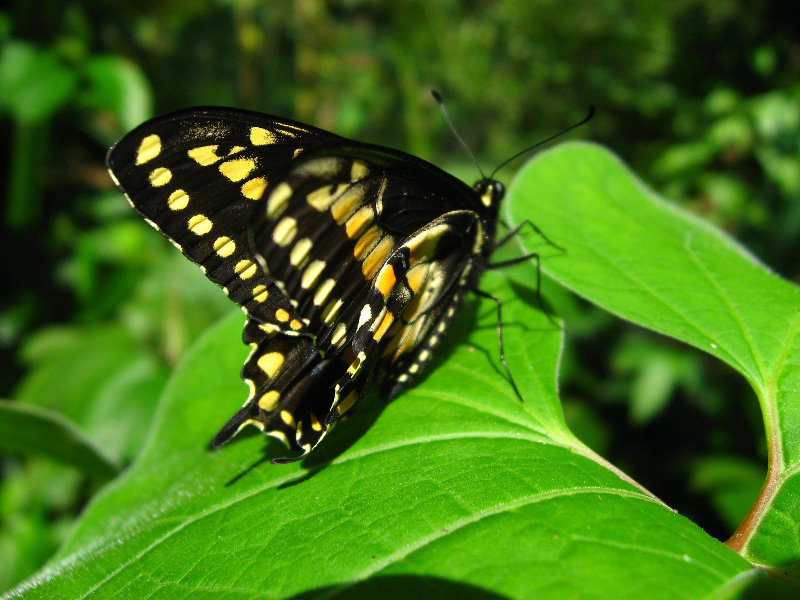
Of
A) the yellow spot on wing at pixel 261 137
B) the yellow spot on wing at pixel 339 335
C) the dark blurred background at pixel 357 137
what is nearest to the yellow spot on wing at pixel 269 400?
the yellow spot on wing at pixel 339 335

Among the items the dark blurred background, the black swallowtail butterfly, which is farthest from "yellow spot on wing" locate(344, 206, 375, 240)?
the dark blurred background

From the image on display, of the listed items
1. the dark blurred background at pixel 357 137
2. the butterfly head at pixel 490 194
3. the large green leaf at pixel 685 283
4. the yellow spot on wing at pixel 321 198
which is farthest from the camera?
the dark blurred background at pixel 357 137

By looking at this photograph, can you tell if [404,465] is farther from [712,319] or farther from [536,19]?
[536,19]

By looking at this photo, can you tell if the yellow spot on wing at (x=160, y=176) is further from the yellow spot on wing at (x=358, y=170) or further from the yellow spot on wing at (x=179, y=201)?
the yellow spot on wing at (x=358, y=170)

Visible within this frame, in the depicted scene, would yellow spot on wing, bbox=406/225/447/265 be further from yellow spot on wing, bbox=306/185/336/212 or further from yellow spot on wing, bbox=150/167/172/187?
yellow spot on wing, bbox=150/167/172/187

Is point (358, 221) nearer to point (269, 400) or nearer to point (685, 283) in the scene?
point (269, 400)
